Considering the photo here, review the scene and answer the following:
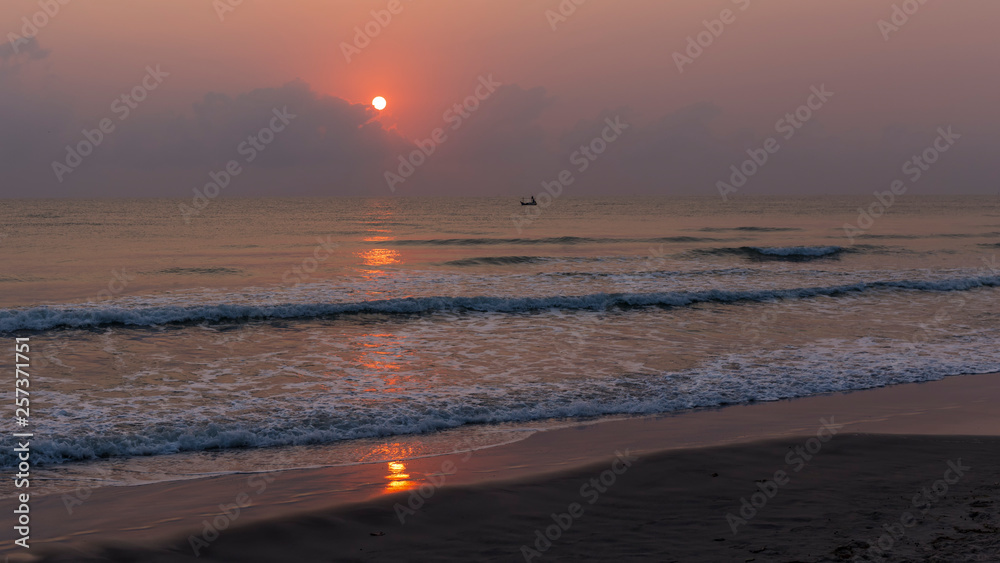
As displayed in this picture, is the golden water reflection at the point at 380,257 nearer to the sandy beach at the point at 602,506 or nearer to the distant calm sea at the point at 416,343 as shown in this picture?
the distant calm sea at the point at 416,343

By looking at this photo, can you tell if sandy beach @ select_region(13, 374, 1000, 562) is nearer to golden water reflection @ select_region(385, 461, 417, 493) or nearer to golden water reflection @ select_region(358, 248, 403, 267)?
golden water reflection @ select_region(385, 461, 417, 493)

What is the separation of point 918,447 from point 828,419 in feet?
5.68

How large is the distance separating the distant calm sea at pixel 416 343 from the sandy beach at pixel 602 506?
123 cm

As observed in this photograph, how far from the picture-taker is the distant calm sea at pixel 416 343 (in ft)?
32.7

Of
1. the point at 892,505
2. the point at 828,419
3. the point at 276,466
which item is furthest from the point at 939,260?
the point at 276,466

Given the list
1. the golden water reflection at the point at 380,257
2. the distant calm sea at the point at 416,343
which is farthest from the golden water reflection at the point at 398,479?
the golden water reflection at the point at 380,257

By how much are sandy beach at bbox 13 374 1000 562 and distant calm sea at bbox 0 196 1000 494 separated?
1.23m

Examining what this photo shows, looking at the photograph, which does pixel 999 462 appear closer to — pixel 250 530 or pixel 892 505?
pixel 892 505

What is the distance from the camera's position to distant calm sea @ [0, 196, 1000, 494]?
9.95 meters

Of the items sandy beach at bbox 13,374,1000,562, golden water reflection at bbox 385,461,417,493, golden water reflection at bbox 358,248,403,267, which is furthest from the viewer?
golden water reflection at bbox 358,248,403,267

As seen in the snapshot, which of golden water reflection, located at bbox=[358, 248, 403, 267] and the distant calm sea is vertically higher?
golden water reflection, located at bbox=[358, 248, 403, 267]

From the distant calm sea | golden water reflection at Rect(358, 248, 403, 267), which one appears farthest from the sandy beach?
golden water reflection at Rect(358, 248, 403, 267)

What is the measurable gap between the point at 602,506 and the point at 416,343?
1048 centimetres

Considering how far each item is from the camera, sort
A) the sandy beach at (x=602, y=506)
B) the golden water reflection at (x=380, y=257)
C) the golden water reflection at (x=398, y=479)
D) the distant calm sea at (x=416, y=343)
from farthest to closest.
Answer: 1. the golden water reflection at (x=380, y=257)
2. the distant calm sea at (x=416, y=343)
3. the golden water reflection at (x=398, y=479)
4. the sandy beach at (x=602, y=506)
